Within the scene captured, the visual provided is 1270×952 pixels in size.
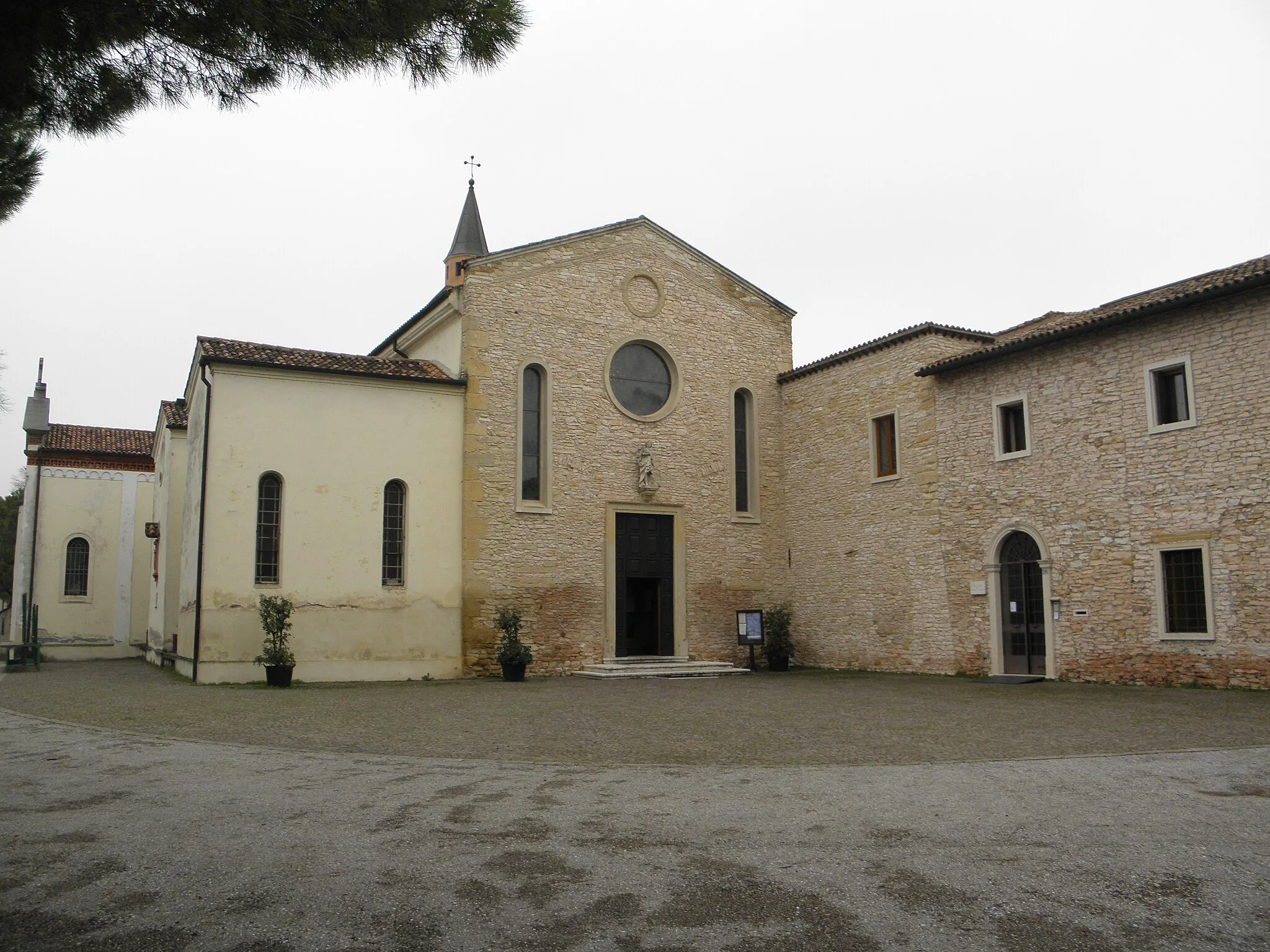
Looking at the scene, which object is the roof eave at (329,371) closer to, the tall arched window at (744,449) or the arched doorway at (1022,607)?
the tall arched window at (744,449)

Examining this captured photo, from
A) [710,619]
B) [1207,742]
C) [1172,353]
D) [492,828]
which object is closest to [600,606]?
[710,619]

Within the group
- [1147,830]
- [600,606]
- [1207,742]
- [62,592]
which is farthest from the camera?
[62,592]

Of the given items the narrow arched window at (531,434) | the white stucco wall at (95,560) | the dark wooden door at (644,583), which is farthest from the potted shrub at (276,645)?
the white stucco wall at (95,560)

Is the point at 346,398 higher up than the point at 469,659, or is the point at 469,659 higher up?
the point at 346,398

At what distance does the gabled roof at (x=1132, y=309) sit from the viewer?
15.5 m

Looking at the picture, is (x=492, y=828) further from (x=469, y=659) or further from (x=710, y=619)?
(x=710, y=619)

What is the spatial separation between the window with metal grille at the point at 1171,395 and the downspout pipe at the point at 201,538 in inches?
635

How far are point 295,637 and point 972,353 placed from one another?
1358 centimetres

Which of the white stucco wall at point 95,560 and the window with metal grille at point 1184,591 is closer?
the window with metal grille at point 1184,591

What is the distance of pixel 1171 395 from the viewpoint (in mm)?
16703

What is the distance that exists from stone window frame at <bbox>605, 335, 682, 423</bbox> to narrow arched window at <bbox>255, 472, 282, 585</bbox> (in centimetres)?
718

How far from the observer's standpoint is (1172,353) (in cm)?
1648

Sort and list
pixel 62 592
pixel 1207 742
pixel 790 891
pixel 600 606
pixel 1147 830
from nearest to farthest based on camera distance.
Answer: pixel 790 891 → pixel 1147 830 → pixel 1207 742 → pixel 600 606 → pixel 62 592

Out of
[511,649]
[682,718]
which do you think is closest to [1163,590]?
[682,718]
